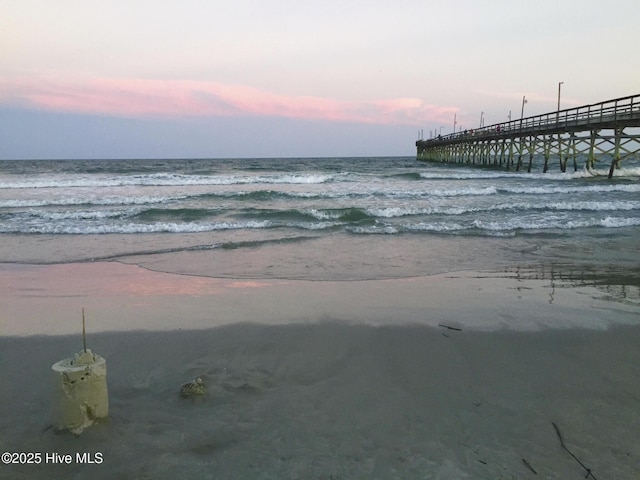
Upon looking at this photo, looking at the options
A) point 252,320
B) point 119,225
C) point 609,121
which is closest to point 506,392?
point 252,320

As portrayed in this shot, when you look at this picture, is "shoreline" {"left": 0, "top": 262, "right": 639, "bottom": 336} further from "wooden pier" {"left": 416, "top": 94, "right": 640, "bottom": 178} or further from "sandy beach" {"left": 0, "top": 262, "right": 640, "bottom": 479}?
"wooden pier" {"left": 416, "top": 94, "right": 640, "bottom": 178}

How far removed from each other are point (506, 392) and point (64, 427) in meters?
3.31

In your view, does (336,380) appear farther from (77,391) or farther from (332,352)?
(77,391)

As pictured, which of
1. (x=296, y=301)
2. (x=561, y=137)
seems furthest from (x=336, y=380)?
(x=561, y=137)

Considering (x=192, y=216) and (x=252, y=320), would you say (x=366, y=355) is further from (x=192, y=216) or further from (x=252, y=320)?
(x=192, y=216)

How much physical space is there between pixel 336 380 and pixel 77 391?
202 cm

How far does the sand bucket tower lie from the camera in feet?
10.3

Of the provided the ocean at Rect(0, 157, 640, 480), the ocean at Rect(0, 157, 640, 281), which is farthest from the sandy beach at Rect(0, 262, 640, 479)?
the ocean at Rect(0, 157, 640, 281)

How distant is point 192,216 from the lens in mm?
15820

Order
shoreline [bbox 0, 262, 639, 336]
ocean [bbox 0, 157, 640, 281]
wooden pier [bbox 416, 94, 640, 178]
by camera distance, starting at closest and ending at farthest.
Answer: shoreline [bbox 0, 262, 639, 336] → ocean [bbox 0, 157, 640, 281] → wooden pier [bbox 416, 94, 640, 178]

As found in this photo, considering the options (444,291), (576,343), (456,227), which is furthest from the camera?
(456,227)

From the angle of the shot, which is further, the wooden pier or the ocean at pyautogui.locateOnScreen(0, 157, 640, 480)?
the wooden pier

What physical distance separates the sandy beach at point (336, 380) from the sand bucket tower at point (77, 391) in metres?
0.09

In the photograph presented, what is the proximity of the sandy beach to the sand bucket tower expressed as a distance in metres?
0.09
